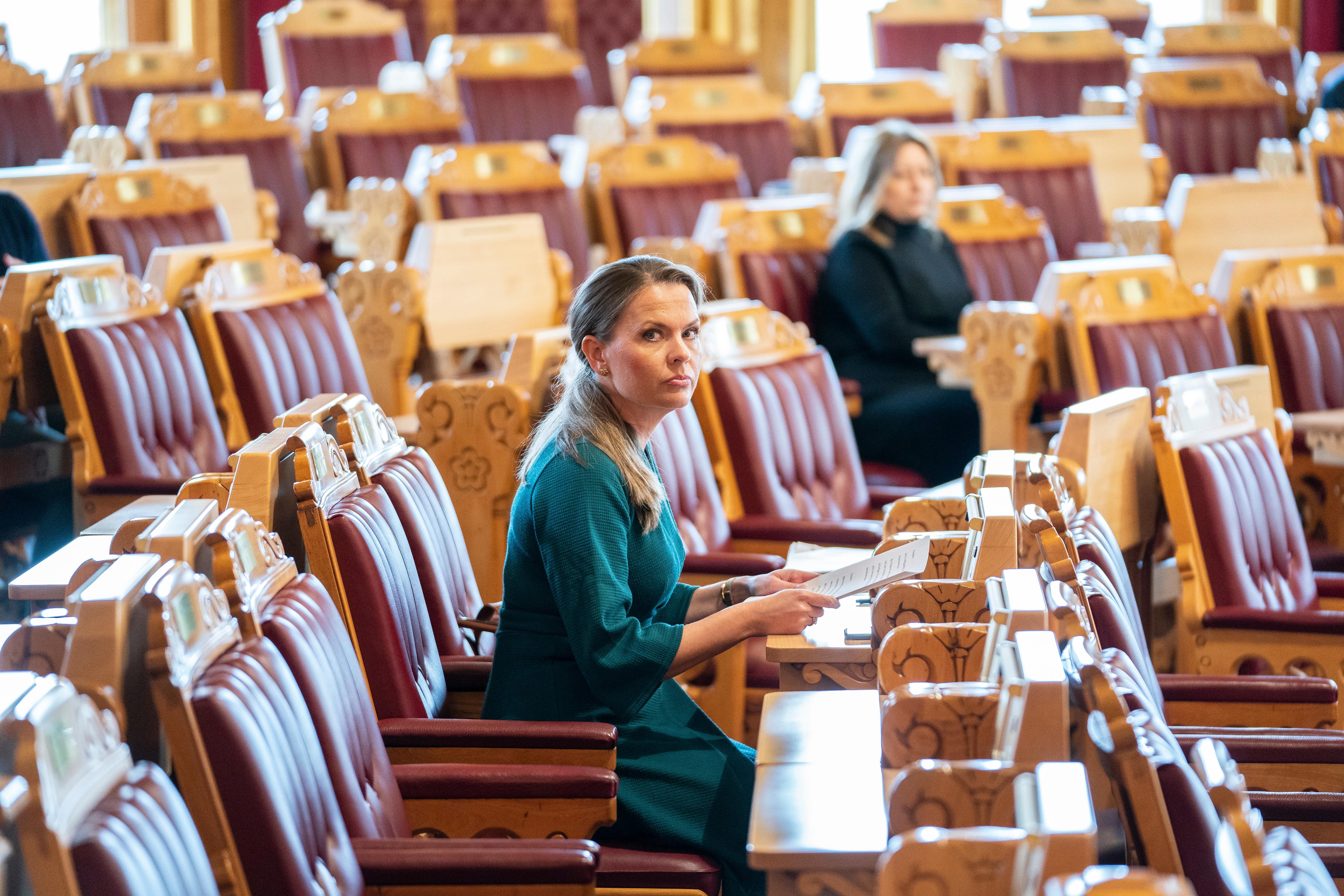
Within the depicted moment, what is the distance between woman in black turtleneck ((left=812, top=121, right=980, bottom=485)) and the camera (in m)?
3.71

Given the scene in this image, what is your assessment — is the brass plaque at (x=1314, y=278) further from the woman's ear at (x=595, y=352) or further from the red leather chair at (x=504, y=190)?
the woman's ear at (x=595, y=352)

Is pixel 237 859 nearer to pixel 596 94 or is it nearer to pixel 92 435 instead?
pixel 92 435

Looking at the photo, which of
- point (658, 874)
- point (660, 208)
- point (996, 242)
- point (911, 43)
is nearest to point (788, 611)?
point (658, 874)

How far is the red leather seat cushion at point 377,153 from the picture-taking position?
5.05m

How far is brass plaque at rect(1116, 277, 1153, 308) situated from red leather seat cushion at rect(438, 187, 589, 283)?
1678mm

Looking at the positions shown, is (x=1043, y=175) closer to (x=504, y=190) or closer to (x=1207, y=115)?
(x=1207, y=115)

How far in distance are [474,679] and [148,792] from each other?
0.85m

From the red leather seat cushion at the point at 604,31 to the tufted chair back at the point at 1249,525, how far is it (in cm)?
545

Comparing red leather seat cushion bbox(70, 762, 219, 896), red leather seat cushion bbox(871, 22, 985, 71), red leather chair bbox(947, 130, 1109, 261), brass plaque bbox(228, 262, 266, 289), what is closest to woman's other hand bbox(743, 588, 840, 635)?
red leather seat cushion bbox(70, 762, 219, 896)

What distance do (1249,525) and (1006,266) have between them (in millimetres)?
1878

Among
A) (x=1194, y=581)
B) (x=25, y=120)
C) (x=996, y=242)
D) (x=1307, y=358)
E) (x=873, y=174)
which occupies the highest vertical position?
(x=25, y=120)

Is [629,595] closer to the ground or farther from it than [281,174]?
closer to the ground

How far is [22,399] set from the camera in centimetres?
262

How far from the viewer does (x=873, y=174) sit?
3.92 m
